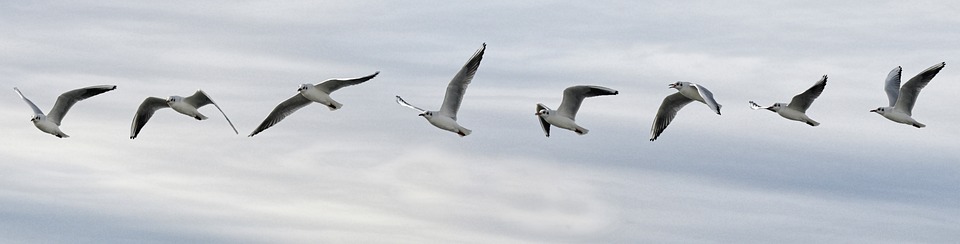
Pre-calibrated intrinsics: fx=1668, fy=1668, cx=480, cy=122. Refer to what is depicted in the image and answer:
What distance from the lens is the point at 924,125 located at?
2069 inches

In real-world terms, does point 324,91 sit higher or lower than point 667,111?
lower

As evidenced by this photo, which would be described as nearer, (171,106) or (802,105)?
(802,105)

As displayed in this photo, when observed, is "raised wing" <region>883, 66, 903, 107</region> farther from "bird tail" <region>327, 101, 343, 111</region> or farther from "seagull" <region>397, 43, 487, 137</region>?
"bird tail" <region>327, 101, 343, 111</region>

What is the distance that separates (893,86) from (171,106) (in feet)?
77.4

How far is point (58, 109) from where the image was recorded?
184 ft

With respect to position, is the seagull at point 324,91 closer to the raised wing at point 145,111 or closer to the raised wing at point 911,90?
the raised wing at point 145,111

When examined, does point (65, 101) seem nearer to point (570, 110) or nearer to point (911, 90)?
point (570, 110)

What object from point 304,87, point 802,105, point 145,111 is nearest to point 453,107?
point 304,87

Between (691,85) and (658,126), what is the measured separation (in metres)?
4.82

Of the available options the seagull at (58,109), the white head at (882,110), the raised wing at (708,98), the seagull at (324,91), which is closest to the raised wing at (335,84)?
the seagull at (324,91)

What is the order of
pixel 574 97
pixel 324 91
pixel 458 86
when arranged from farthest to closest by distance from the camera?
pixel 324 91 < pixel 574 97 < pixel 458 86

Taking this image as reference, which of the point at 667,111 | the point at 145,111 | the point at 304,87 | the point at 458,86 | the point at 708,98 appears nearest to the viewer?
the point at 708,98

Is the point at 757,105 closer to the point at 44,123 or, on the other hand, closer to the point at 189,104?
the point at 189,104

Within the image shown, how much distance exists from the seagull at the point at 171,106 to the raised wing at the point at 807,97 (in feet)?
59.5
